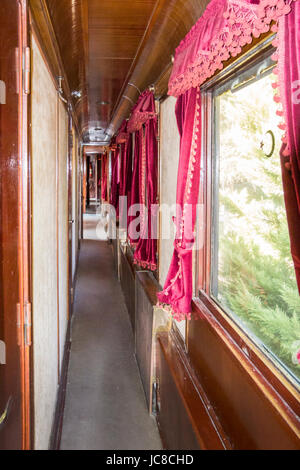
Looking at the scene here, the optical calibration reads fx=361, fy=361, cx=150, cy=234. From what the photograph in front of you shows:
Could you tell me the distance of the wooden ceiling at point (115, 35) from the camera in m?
2.25

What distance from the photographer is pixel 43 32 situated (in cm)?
196

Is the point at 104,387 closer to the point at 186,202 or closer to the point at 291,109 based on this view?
the point at 186,202

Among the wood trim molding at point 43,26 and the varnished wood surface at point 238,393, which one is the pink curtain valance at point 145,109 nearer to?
the wood trim molding at point 43,26

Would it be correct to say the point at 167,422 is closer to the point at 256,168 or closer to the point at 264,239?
the point at 264,239

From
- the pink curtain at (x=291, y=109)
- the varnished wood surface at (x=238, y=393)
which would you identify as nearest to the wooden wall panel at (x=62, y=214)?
the varnished wood surface at (x=238, y=393)

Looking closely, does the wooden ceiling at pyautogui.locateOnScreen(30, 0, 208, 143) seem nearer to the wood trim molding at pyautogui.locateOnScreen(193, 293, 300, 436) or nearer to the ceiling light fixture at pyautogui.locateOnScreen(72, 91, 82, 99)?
the ceiling light fixture at pyautogui.locateOnScreen(72, 91, 82, 99)

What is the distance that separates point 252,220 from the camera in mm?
1901

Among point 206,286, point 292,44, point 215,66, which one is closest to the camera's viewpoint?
point 292,44

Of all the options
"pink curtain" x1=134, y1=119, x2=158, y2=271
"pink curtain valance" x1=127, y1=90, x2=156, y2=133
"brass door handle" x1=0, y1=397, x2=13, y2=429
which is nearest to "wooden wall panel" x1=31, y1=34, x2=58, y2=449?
"brass door handle" x1=0, y1=397, x2=13, y2=429

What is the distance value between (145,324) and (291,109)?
2335 mm

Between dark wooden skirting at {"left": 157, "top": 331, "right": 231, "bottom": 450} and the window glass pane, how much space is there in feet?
1.51

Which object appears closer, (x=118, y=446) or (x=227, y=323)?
(x=227, y=323)
